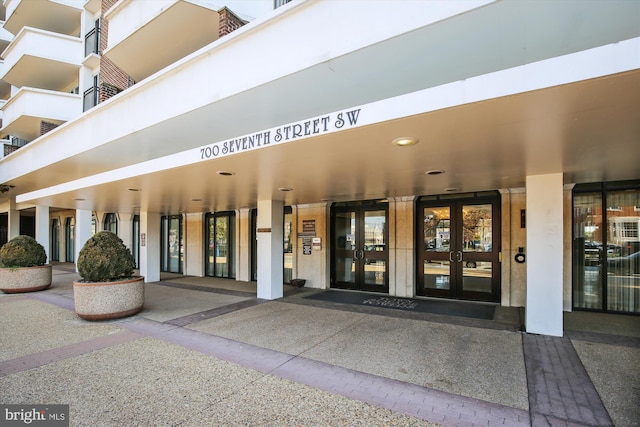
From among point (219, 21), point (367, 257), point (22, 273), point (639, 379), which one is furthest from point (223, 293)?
point (639, 379)

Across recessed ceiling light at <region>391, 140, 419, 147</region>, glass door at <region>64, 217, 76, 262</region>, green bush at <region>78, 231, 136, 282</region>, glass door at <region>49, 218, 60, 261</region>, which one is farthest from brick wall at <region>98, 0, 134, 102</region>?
glass door at <region>49, 218, 60, 261</region>

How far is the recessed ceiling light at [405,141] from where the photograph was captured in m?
3.71

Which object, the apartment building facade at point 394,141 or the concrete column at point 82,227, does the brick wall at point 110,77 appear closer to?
the apartment building facade at point 394,141

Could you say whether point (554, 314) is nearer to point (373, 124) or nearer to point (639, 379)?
point (639, 379)

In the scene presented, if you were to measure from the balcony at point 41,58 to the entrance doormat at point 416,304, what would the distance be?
16.5 meters

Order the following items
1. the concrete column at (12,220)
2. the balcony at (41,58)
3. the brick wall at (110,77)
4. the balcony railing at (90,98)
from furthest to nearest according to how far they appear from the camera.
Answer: the concrete column at (12,220)
the balcony at (41,58)
the balcony railing at (90,98)
the brick wall at (110,77)

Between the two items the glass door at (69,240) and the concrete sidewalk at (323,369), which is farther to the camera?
the glass door at (69,240)

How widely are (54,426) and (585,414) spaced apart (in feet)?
16.4

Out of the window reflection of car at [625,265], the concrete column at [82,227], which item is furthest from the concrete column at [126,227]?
the window reflection of car at [625,265]

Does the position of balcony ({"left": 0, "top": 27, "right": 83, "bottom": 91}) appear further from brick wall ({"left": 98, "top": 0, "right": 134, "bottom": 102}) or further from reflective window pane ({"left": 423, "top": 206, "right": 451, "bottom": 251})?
reflective window pane ({"left": 423, "top": 206, "right": 451, "bottom": 251})

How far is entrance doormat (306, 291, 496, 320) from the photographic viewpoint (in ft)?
23.8

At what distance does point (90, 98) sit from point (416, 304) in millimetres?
16284

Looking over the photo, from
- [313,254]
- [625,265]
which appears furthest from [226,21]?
[625,265]

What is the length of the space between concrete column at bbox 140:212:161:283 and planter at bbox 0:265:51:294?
9.14 feet
